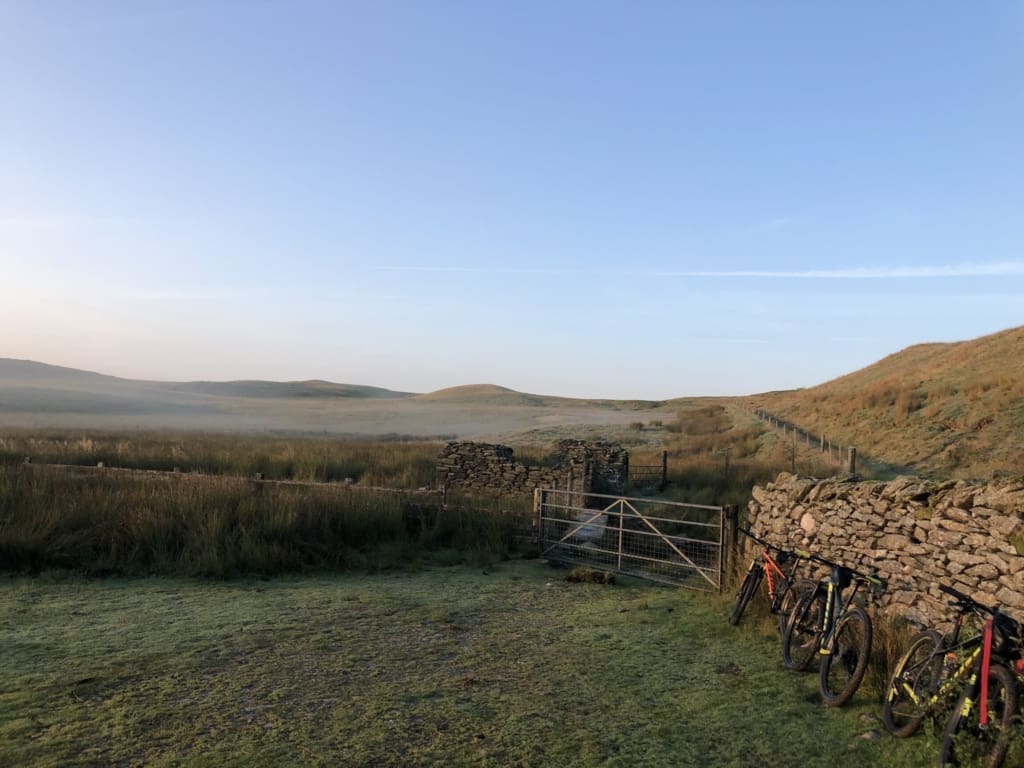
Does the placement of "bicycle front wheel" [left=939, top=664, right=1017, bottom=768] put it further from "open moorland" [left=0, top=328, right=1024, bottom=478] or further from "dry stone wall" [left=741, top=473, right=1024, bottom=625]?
"open moorland" [left=0, top=328, right=1024, bottom=478]

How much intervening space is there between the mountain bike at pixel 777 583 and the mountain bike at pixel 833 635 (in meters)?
0.20

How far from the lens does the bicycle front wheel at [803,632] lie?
6.81 meters

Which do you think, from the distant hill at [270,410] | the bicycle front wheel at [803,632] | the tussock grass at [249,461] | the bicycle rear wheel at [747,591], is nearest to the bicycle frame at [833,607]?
the bicycle front wheel at [803,632]

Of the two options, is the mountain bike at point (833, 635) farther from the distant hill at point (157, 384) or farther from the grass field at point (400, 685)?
the distant hill at point (157, 384)

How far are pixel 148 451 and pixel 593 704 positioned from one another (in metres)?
25.4

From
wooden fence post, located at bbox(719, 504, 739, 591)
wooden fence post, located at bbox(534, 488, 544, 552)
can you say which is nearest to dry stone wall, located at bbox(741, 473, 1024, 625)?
wooden fence post, located at bbox(719, 504, 739, 591)

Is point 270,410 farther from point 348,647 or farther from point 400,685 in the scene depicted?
point 400,685

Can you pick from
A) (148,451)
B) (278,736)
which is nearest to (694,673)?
(278,736)

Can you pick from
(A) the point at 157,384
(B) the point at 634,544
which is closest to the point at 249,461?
(B) the point at 634,544

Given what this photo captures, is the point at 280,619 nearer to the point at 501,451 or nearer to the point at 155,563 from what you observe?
the point at 155,563

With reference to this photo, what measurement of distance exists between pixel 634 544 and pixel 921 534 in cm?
724

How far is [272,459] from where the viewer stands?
1015 inches

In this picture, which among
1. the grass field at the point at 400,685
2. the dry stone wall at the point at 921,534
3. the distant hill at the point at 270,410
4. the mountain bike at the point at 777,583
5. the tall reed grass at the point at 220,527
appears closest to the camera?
the grass field at the point at 400,685

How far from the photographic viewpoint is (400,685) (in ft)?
20.6
